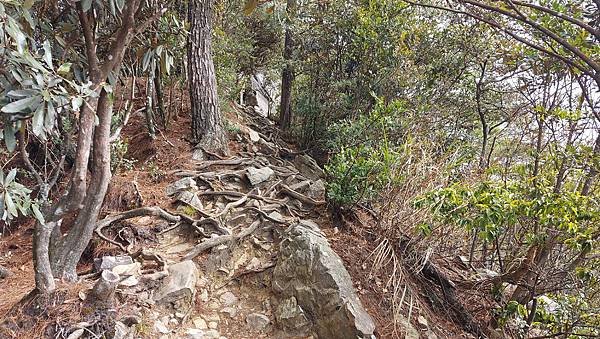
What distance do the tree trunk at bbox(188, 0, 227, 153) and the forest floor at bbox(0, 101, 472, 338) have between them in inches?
12.5

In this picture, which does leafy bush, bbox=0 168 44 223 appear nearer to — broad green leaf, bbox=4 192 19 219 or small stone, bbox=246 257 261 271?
broad green leaf, bbox=4 192 19 219

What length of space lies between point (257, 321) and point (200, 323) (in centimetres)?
43

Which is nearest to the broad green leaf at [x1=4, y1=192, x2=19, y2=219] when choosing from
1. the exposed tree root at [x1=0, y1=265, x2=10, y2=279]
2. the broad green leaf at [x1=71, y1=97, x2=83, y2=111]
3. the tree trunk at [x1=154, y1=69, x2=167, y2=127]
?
the broad green leaf at [x1=71, y1=97, x2=83, y2=111]

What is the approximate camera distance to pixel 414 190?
3.05 meters

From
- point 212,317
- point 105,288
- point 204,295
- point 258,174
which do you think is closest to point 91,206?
point 105,288

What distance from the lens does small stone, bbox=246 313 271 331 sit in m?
2.81

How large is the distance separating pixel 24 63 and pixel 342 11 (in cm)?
442

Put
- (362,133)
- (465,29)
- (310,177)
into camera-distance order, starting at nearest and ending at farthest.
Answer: (362,133) → (465,29) → (310,177)

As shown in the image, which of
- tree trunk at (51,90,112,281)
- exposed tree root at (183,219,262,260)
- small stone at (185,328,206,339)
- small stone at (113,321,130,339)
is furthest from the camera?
exposed tree root at (183,219,262,260)

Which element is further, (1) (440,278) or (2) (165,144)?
(2) (165,144)

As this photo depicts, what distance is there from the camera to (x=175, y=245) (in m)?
3.33

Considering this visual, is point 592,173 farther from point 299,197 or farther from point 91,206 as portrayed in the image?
point 91,206

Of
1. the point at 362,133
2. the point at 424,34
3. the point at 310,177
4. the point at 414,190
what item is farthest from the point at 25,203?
the point at 424,34

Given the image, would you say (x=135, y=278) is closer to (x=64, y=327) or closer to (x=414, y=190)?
(x=64, y=327)
